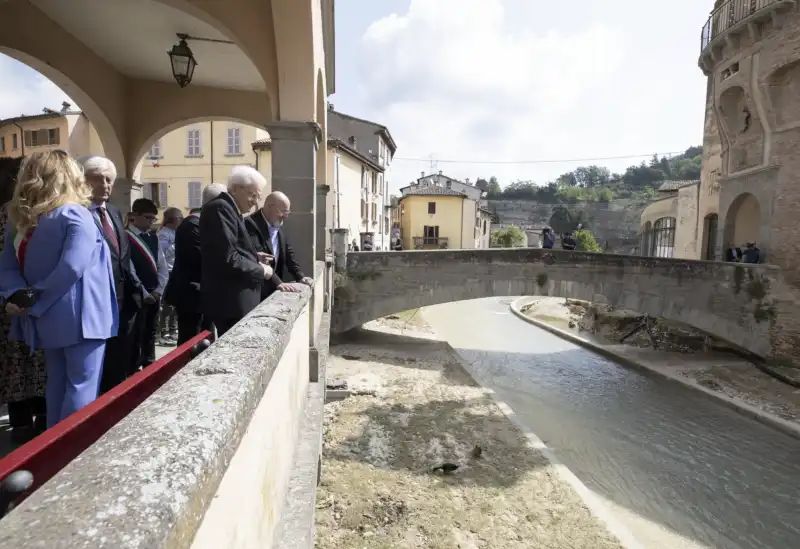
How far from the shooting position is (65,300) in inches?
82.4

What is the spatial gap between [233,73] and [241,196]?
4534 millimetres

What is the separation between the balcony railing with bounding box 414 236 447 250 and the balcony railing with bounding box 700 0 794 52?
21.8m

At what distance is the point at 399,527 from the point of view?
5.73 metres

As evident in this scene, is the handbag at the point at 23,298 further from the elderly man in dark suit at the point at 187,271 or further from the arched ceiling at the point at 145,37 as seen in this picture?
the arched ceiling at the point at 145,37

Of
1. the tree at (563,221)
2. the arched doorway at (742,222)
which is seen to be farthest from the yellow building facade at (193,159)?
the tree at (563,221)

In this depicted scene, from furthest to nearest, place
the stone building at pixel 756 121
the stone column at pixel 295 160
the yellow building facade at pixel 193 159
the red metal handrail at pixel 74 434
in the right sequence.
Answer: the yellow building facade at pixel 193 159 → the stone building at pixel 756 121 → the stone column at pixel 295 160 → the red metal handrail at pixel 74 434

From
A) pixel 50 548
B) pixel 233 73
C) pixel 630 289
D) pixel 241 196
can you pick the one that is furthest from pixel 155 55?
pixel 630 289

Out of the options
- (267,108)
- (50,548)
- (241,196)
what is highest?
(267,108)

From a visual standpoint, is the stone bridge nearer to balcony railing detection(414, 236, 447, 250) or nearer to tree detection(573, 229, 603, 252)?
tree detection(573, 229, 603, 252)

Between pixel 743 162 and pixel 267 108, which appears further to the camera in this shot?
pixel 743 162

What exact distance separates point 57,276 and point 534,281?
14.6 meters

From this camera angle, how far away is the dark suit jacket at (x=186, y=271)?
11.2 ft

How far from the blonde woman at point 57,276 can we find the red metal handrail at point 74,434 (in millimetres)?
518

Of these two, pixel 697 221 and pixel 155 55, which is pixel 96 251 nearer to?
pixel 155 55
